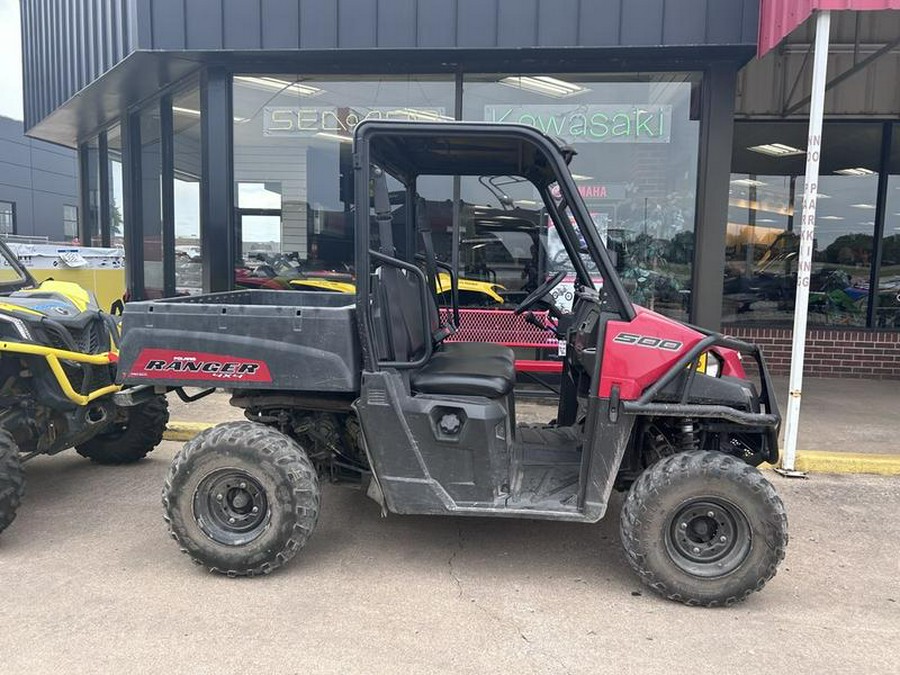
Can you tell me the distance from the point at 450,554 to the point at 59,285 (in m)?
3.34

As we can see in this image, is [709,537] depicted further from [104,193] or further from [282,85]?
[104,193]

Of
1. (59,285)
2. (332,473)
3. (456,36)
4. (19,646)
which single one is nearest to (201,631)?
(19,646)

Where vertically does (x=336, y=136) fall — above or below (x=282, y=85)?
below

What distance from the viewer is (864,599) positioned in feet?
11.4

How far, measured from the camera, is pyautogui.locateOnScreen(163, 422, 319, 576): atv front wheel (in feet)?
11.4

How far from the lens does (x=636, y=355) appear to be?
3.34 metres

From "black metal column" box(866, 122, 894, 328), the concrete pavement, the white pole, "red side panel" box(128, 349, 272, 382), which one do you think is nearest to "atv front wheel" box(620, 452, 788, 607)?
the concrete pavement

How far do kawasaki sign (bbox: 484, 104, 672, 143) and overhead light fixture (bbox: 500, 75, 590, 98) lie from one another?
0.14 m

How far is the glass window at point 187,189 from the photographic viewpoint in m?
8.25

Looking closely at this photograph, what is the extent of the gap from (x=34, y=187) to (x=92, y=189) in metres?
24.0

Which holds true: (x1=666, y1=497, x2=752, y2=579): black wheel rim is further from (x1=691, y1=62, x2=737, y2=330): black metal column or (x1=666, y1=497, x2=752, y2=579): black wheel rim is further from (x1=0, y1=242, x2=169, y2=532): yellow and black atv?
(x1=691, y1=62, x2=737, y2=330): black metal column

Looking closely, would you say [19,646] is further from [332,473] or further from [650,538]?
[650,538]

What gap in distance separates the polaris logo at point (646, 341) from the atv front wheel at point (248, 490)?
1656 millimetres

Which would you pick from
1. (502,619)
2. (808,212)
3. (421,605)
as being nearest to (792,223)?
(808,212)
